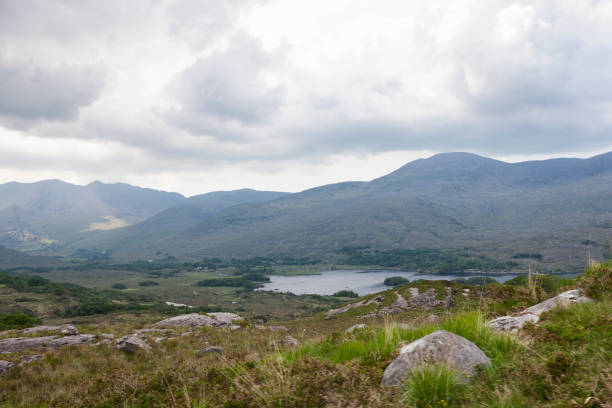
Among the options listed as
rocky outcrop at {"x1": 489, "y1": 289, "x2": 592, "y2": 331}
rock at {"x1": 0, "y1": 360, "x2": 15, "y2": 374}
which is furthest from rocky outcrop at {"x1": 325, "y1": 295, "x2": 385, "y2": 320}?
rock at {"x1": 0, "y1": 360, "x2": 15, "y2": 374}

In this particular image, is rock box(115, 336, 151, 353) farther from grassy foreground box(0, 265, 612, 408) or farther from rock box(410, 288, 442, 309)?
rock box(410, 288, 442, 309)

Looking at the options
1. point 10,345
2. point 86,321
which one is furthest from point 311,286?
point 10,345

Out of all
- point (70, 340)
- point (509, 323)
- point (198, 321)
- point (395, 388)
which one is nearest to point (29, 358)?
point (70, 340)

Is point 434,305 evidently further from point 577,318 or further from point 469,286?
point 577,318

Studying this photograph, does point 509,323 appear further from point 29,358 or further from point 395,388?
point 29,358

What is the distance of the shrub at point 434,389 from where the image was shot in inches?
199

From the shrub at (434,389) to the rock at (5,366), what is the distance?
15.4 metres

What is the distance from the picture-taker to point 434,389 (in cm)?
512

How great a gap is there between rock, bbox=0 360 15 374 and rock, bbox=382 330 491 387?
48.8ft

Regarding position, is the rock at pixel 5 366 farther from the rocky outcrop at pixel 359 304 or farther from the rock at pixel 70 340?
the rocky outcrop at pixel 359 304

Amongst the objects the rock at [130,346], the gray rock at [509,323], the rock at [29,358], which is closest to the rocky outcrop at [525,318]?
the gray rock at [509,323]

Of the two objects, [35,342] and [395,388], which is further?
[35,342]

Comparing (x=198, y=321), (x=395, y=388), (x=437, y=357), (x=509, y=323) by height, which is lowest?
(x=198, y=321)

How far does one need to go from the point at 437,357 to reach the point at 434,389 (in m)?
0.87
